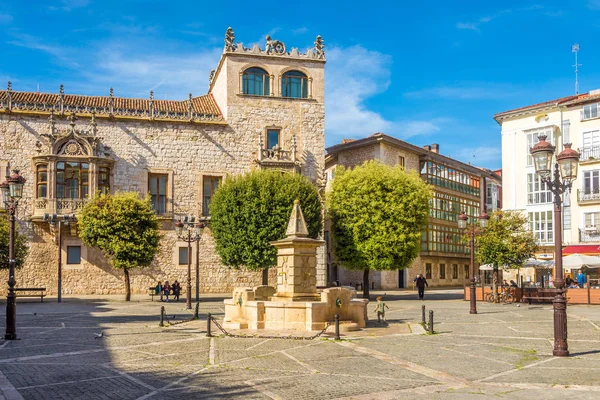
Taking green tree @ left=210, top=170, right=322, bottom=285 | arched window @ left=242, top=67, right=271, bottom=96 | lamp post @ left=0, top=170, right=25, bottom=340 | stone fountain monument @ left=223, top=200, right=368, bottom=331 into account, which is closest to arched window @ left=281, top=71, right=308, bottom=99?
arched window @ left=242, top=67, right=271, bottom=96

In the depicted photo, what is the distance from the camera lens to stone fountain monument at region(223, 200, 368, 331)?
1881 cm

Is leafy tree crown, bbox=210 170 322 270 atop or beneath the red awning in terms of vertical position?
atop

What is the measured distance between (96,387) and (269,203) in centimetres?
2697

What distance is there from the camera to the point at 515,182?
4934 centimetres

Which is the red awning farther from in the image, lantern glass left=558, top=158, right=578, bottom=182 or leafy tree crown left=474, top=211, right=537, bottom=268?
lantern glass left=558, top=158, right=578, bottom=182

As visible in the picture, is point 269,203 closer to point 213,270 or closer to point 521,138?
point 213,270

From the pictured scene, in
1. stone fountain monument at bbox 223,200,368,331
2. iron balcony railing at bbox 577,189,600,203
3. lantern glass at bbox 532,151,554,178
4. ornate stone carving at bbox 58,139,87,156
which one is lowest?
stone fountain monument at bbox 223,200,368,331

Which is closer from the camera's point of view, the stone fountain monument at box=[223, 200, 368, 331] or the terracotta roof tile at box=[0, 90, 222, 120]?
the stone fountain monument at box=[223, 200, 368, 331]

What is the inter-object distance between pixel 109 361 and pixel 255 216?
23.6m

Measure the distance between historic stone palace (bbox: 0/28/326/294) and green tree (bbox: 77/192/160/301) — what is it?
10.2 ft

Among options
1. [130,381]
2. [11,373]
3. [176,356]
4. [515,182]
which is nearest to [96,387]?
[130,381]

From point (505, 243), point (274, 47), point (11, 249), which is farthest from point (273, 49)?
point (11, 249)

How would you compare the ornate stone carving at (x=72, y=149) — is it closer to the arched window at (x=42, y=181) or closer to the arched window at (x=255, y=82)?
the arched window at (x=42, y=181)

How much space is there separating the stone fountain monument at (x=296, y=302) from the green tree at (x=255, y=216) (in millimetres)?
15794
